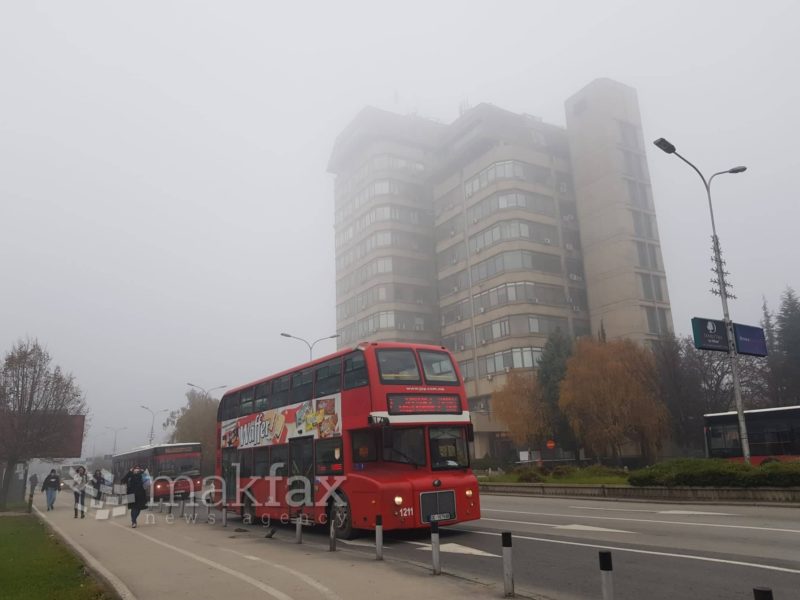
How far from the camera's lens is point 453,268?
2785 inches

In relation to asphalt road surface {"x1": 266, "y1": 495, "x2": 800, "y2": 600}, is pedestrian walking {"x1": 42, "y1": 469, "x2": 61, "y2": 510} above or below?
above

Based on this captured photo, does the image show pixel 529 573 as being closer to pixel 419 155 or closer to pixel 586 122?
pixel 586 122

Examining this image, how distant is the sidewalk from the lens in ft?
26.6

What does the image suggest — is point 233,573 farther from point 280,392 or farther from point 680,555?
point 280,392

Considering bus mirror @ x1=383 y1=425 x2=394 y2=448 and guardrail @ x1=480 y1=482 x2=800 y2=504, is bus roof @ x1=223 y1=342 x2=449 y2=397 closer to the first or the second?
bus mirror @ x1=383 y1=425 x2=394 y2=448

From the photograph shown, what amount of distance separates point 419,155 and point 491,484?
58.3 meters

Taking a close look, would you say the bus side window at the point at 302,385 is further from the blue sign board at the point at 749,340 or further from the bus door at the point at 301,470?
the blue sign board at the point at 749,340

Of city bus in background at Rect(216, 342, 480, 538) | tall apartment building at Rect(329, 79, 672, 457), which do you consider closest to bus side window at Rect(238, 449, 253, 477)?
city bus in background at Rect(216, 342, 480, 538)

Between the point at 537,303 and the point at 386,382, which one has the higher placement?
the point at 537,303

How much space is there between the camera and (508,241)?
62531 millimetres

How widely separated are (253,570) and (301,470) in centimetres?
616

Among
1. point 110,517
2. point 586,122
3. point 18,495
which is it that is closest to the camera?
point 110,517

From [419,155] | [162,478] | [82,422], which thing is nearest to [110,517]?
[162,478]

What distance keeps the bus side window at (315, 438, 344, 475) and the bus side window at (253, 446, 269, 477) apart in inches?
134
